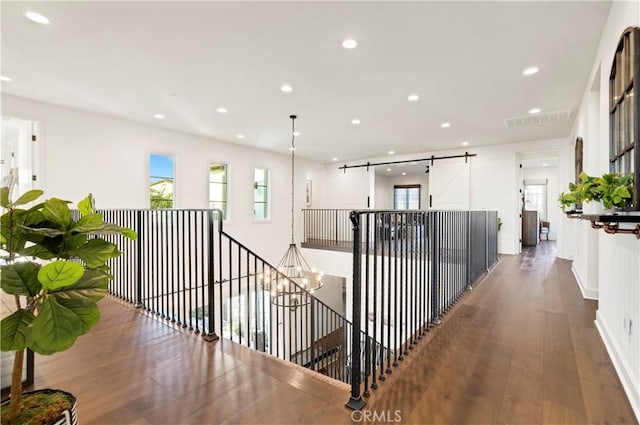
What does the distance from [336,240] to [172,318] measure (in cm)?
640

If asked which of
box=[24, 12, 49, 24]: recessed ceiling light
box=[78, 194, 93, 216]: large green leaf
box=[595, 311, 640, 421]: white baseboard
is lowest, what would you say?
box=[595, 311, 640, 421]: white baseboard

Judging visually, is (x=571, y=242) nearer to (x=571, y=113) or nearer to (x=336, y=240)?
(x=571, y=113)

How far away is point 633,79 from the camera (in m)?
1.84

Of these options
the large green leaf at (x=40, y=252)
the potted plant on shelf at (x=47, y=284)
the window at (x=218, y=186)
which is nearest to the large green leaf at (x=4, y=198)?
the potted plant on shelf at (x=47, y=284)

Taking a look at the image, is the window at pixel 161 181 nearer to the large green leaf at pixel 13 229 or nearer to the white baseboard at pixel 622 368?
the large green leaf at pixel 13 229

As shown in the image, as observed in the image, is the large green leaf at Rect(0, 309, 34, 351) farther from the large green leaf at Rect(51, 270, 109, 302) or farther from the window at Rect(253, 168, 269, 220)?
the window at Rect(253, 168, 269, 220)

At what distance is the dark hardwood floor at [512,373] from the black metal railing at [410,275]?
0.48 ft

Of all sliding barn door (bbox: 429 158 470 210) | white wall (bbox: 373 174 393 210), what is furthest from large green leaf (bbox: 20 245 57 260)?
white wall (bbox: 373 174 393 210)

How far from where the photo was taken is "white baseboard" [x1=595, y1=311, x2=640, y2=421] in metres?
1.79

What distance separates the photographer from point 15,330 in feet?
3.09

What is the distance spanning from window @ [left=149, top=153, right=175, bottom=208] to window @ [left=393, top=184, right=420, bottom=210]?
9.73 meters

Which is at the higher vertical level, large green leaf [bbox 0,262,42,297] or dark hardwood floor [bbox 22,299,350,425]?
large green leaf [bbox 0,262,42,297]

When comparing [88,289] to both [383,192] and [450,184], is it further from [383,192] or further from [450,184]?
[383,192]

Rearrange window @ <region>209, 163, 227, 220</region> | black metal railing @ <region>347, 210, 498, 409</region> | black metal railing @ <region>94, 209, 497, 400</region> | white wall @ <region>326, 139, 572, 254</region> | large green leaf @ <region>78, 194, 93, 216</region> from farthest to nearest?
white wall @ <region>326, 139, 572, 254</region> → window @ <region>209, 163, 227, 220</region> → black metal railing @ <region>94, 209, 497, 400</region> → black metal railing @ <region>347, 210, 498, 409</region> → large green leaf @ <region>78, 194, 93, 216</region>
